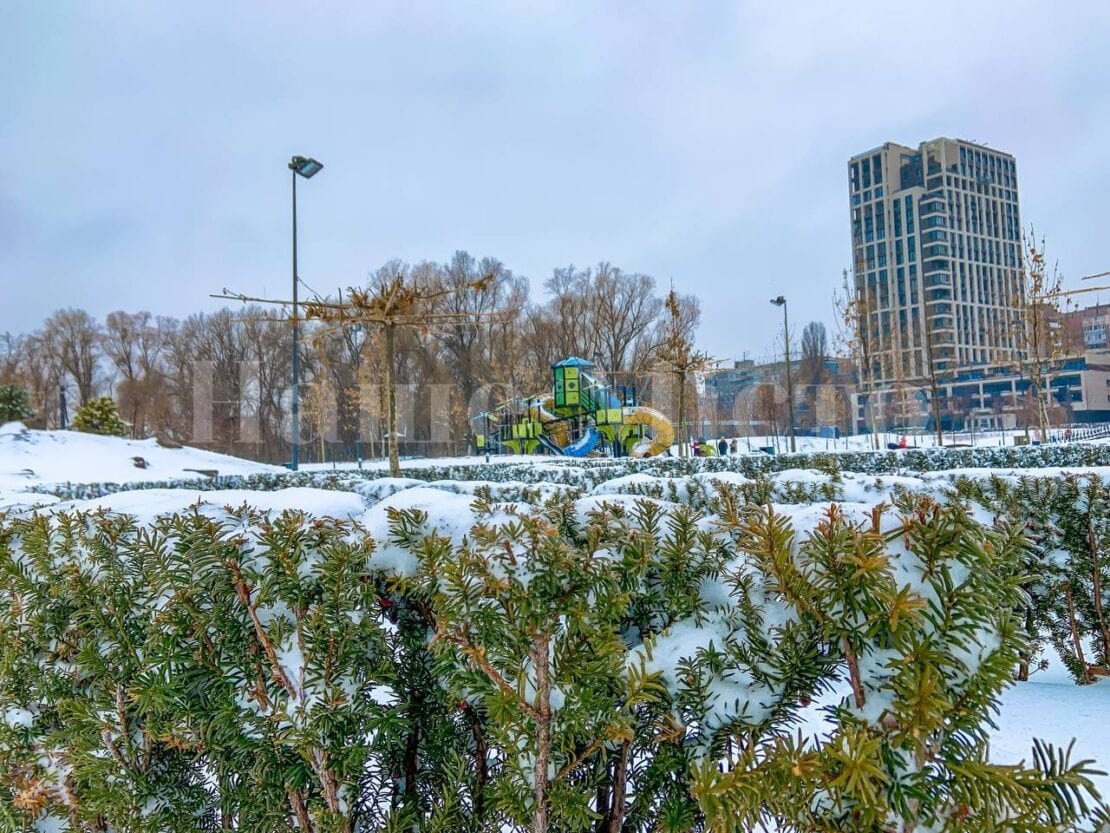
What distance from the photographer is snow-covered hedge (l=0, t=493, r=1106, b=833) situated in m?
1.03

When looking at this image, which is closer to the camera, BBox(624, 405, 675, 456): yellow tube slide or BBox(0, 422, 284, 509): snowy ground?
BBox(0, 422, 284, 509): snowy ground

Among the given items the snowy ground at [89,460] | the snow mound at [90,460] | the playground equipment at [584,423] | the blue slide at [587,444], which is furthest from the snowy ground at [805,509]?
the playground equipment at [584,423]

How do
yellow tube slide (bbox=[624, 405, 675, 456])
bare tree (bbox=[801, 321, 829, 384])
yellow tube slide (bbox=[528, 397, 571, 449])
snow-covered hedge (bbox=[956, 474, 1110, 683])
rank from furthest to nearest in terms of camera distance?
bare tree (bbox=[801, 321, 829, 384]), yellow tube slide (bbox=[528, 397, 571, 449]), yellow tube slide (bbox=[624, 405, 675, 456]), snow-covered hedge (bbox=[956, 474, 1110, 683])

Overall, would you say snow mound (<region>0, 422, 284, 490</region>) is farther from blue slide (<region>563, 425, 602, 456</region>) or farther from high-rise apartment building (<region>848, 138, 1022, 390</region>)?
high-rise apartment building (<region>848, 138, 1022, 390</region>)

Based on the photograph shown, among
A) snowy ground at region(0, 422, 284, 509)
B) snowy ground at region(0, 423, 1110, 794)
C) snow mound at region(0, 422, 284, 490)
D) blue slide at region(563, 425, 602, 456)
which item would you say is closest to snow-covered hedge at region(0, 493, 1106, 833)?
snowy ground at region(0, 423, 1110, 794)

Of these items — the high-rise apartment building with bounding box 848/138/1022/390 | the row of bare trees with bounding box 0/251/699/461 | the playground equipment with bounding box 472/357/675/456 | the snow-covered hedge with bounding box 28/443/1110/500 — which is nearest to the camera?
the snow-covered hedge with bounding box 28/443/1110/500

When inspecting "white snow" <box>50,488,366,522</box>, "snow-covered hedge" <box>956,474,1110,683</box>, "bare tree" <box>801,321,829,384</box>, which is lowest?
"snow-covered hedge" <box>956,474,1110,683</box>

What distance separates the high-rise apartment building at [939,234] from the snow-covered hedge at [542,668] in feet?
319

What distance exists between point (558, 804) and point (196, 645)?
3.03 feet

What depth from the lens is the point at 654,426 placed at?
1112 inches

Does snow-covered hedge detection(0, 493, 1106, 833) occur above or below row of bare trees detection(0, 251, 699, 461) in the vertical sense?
below

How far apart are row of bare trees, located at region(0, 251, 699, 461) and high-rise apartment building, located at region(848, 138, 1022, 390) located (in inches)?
2192

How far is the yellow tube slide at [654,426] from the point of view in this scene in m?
27.8

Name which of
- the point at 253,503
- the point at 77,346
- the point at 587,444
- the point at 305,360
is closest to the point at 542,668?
the point at 253,503
